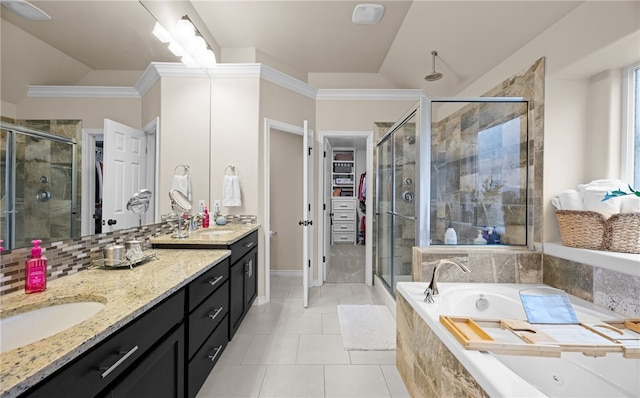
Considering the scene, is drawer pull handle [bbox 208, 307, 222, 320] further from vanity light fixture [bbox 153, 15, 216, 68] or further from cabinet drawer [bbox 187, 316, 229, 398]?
vanity light fixture [bbox 153, 15, 216, 68]

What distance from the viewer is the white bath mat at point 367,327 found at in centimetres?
211

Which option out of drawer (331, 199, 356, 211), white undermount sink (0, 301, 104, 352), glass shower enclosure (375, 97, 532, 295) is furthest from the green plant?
drawer (331, 199, 356, 211)

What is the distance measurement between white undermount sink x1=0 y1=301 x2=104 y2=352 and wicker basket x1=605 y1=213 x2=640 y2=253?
256 cm

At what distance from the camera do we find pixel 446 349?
1194mm

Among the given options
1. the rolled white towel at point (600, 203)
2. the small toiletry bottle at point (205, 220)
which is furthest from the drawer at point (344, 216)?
the rolled white towel at point (600, 203)

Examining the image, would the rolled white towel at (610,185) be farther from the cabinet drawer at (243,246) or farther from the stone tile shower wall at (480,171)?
the cabinet drawer at (243,246)

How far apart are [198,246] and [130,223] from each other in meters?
0.47

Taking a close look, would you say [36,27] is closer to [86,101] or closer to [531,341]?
[86,101]

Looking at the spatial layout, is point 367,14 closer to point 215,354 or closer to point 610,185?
point 610,185

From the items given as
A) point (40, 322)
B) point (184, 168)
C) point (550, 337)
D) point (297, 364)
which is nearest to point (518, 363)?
point (550, 337)

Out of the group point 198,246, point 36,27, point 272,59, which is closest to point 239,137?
point 272,59

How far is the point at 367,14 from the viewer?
2471 mm

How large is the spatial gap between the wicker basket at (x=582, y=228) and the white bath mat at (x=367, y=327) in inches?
Answer: 56.7

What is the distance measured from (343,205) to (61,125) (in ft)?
16.8
